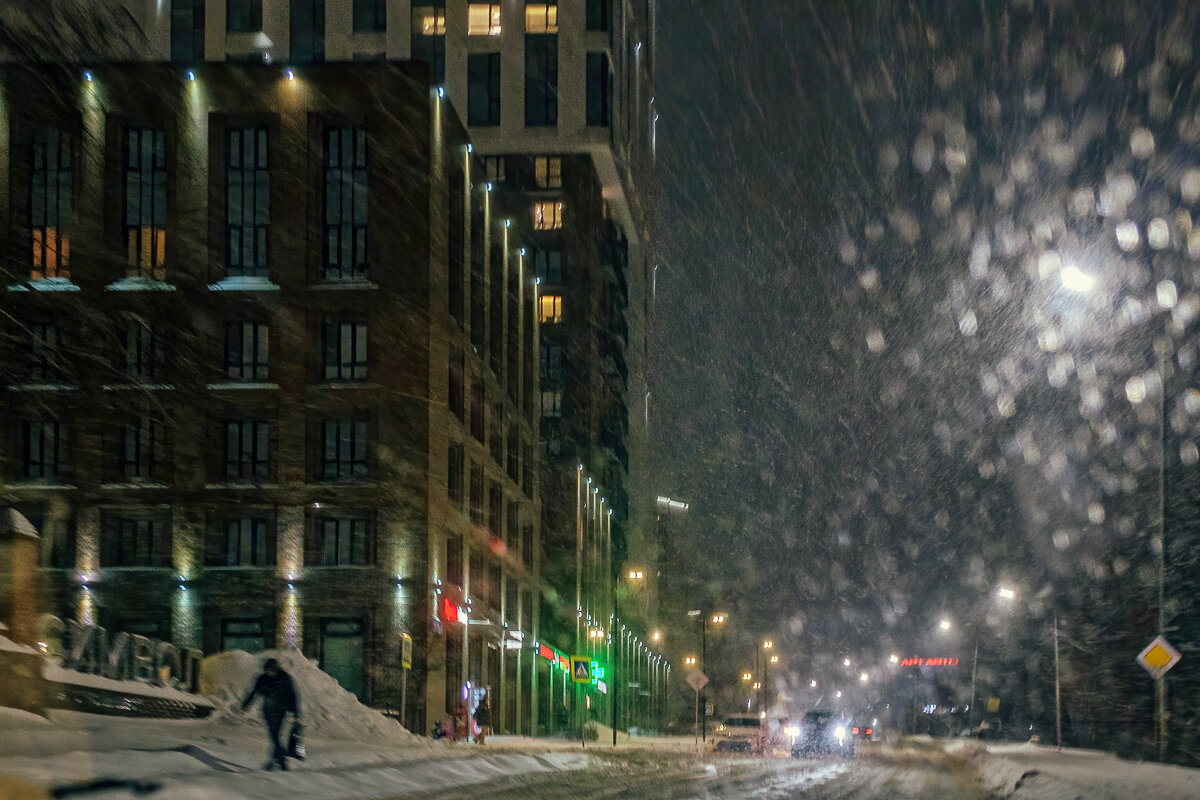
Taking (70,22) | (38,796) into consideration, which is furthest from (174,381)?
(38,796)

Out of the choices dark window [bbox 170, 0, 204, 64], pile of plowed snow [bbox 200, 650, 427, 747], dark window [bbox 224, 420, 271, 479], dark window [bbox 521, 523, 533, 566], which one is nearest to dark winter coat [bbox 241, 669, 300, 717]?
pile of plowed snow [bbox 200, 650, 427, 747]

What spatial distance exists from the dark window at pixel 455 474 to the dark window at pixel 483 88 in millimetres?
37593

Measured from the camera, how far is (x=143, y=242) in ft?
163

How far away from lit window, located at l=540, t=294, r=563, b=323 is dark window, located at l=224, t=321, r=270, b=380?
46.6m

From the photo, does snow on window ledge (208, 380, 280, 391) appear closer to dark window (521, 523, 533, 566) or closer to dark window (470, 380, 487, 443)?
dark window (470, 380, 487, 443)

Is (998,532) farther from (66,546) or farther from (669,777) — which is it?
(669,777)

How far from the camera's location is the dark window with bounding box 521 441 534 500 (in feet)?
232

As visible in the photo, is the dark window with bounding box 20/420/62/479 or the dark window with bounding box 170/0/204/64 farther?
the dark window with bounding box 170/0/204/64

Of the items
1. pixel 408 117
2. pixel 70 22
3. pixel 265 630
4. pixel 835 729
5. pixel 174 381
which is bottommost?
pixel 835 729

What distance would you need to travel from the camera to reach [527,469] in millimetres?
72062

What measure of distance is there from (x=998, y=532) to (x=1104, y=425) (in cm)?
5093

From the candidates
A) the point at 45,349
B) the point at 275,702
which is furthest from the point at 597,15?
the point at 45,349

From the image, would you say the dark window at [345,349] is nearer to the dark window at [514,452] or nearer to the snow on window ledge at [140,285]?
the snow on window ledge at [140,285]

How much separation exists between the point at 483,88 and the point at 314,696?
5828 cm
